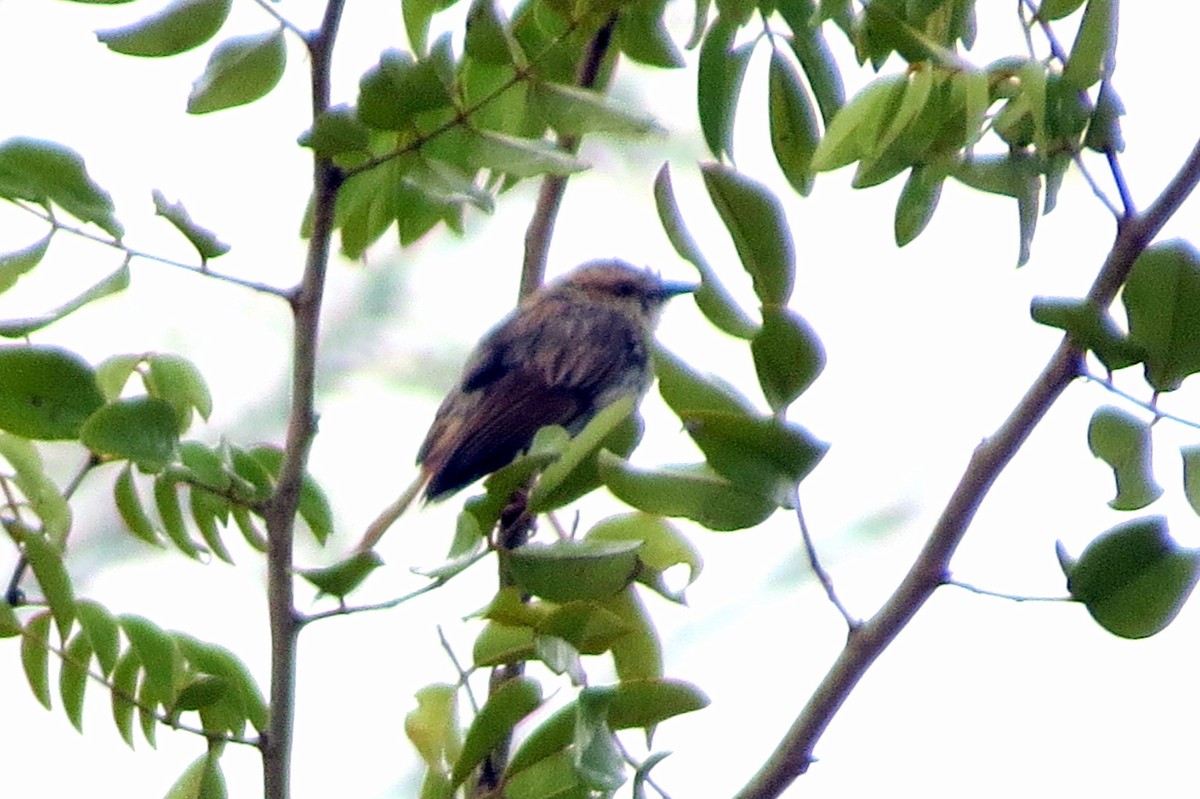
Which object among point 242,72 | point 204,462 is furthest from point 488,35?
point 204,462

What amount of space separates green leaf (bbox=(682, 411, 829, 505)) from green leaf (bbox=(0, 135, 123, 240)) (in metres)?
0.79

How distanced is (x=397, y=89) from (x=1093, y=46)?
790mm

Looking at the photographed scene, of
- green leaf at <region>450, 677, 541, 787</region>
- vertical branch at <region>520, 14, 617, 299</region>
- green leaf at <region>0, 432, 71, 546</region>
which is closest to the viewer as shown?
green leaf at <region>450, 677, 541, 787</region>

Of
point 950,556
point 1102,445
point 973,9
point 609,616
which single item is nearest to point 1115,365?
point 1102,445

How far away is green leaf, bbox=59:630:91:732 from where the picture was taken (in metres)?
2.17

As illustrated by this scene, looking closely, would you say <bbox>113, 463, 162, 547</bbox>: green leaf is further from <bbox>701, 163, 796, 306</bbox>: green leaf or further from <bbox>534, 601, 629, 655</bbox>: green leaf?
<bbox>701, 163, 796, 306</bbox>: green leaf

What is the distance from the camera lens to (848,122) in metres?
2.04

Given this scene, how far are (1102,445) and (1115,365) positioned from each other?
90mm

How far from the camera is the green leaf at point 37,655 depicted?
216cm

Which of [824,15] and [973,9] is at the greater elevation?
[973,9]

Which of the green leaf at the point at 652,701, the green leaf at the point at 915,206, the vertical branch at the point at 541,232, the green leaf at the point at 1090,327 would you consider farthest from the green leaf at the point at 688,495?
the vertical branch at the point at 541,232

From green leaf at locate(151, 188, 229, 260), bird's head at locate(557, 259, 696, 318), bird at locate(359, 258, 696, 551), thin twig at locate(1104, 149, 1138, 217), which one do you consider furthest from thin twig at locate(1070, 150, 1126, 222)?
bird's head at locate(557, 259, 696, 318)

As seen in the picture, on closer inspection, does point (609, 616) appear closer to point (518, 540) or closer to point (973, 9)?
point (518, 540)

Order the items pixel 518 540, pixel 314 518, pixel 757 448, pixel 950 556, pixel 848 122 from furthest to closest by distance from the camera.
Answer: pixel 518 540
pixel 314 518
pixel 848 122
pixel 950 556
pixel 757 448
